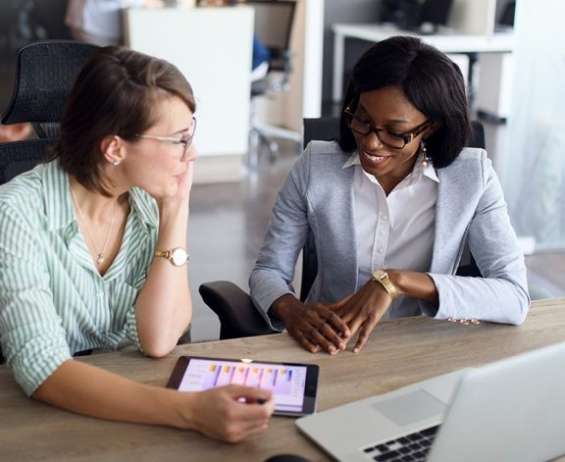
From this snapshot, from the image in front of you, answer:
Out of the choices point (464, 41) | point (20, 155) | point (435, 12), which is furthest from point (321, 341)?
point (435, 12)

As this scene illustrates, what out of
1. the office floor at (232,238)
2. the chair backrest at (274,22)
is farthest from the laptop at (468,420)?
the chair backrest at (274,22)

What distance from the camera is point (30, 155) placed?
1.95 m

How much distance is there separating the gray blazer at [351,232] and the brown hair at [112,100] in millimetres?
486

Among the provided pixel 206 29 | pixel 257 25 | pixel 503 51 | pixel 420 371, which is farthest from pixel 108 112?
pixel 503 51

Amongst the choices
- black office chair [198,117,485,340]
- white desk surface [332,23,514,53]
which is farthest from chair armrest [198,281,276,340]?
white desk surface [332,23,514,53]

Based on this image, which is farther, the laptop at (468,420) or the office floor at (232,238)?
the office floor at (232,238)

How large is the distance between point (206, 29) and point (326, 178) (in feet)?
11.1

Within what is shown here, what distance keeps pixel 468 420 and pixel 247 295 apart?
912mm

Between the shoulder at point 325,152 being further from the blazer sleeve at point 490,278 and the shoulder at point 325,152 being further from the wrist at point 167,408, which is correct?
the wrist at point 167,408

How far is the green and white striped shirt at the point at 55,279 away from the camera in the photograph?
1.34 meters

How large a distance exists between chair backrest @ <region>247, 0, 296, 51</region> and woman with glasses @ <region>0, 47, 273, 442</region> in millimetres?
4494

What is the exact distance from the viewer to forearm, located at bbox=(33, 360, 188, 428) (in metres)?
1.26

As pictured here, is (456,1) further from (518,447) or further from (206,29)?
(518,447)

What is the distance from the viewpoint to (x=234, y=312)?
1.78 meters
